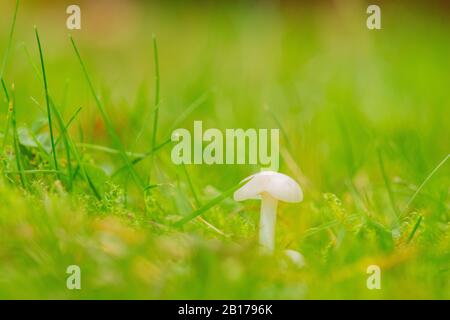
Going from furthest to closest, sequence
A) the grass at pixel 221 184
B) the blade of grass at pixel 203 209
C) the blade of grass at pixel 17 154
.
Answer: the blade of grass at pixel 17 154 < the blade of grass at pixel 203 209 < the grass at pixel 221 184

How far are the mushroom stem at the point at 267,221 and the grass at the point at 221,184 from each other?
0.04 m

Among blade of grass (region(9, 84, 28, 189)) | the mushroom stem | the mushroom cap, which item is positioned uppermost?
blade of grass (region(9, 84, 28, 189))

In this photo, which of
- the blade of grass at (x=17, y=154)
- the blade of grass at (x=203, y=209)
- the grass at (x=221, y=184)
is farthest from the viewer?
the blade of grass at (x=17, y=154)

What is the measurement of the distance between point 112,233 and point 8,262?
6.2 inches

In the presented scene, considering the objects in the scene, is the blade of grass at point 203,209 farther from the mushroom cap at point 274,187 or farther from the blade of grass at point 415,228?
the blade of grass at point 415,228

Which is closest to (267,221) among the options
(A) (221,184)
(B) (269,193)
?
(B) (269,193)

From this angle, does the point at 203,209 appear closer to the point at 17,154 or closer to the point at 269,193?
the point at 269,193

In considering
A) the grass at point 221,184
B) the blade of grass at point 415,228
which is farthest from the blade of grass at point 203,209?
the blade of grass at point 415,228

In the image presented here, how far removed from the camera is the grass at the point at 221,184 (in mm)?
1206

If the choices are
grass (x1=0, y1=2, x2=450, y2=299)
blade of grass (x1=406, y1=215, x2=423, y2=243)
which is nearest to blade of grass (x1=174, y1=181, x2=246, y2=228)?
grass (x1=0, y1=2, x2=450, y2=299)

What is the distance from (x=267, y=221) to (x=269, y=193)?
4cm

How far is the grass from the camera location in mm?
1206

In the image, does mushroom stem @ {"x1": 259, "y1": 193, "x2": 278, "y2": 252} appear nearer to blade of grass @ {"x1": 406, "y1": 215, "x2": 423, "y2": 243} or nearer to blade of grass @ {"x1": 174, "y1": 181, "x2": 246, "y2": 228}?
blade of grass @ {"x1": 174, "y1": 181, "x2": 246, "y2": 228}
